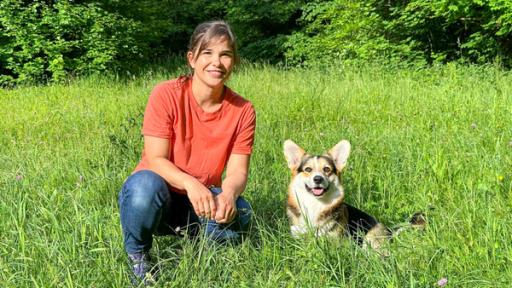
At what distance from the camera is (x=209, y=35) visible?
2.56 m

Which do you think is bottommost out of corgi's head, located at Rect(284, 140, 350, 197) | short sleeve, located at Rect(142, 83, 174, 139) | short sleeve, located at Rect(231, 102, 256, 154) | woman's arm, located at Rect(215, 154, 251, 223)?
corgi's head, located at Rect(284, 140, 350, 197)

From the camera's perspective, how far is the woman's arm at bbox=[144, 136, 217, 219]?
7.41 feet

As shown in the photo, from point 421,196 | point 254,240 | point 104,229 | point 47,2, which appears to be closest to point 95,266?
point 104,229

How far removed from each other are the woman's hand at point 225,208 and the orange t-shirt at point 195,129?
283 mm

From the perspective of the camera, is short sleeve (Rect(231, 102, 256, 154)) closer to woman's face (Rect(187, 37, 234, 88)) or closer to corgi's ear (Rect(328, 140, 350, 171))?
woman's face (Rect(187, 37, 234, 88))

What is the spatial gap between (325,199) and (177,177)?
1052 mm

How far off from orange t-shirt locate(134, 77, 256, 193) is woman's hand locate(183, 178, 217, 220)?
0.26 meters

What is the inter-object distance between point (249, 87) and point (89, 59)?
15.1 ft

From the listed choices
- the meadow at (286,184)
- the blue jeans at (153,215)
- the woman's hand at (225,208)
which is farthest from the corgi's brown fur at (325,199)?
the woman's hand at (225,208)

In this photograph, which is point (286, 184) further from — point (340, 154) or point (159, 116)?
point (159, 116)

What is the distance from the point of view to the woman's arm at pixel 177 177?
226 cm

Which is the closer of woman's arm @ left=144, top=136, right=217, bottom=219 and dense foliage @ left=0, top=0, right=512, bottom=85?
woman's arm @ left=144, top=136, right=217, bottom=219

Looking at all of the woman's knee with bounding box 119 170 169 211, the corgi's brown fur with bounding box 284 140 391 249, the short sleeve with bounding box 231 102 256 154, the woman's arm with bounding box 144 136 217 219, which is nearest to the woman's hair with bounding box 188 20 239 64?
the short sleeve with bounding box 231 102 256 154

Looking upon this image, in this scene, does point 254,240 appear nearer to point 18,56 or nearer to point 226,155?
point 226,155
